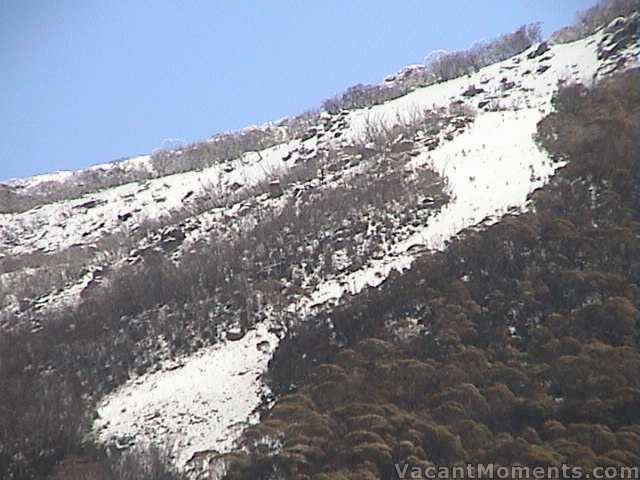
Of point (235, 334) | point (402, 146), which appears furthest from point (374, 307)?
point (402, 146)

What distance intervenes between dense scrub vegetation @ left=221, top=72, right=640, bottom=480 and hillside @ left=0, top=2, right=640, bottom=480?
0.06 metres

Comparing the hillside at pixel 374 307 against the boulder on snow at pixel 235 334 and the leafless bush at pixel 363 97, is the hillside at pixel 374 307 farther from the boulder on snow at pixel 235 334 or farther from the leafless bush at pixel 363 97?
the leafless bush at pixel 363 97

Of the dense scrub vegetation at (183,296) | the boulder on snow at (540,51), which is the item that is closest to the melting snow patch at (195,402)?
the dense scrub vegetation at (183,296)

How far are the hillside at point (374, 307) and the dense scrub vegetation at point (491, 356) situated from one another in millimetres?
56

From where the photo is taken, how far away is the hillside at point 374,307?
12.6 m

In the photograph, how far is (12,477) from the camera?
15.0m

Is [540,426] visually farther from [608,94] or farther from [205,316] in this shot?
[608,94]

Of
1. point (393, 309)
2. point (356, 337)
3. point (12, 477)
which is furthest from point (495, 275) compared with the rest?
point (12, 477)

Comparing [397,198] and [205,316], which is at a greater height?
[397,198]

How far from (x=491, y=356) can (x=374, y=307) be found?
4.49m

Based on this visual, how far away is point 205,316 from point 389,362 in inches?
366

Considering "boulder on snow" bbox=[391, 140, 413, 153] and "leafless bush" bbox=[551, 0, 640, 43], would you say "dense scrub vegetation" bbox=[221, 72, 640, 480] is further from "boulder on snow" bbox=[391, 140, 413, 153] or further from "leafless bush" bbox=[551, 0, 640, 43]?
"leafless bush" bbox=[551, 0, 640, 43]

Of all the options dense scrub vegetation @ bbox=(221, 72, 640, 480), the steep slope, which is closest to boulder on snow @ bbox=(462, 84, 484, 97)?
the steep slope

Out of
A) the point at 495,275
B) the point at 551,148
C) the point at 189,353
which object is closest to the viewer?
the point at 495,275
